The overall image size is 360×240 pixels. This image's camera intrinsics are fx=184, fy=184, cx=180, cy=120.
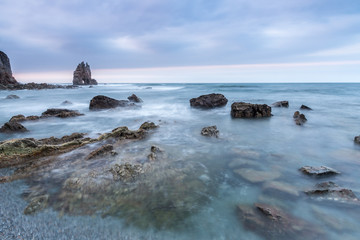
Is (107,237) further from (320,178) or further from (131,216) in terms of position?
(320,178)

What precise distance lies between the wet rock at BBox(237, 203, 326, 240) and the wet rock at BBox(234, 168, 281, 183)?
0.95m

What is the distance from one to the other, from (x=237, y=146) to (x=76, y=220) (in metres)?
5.00

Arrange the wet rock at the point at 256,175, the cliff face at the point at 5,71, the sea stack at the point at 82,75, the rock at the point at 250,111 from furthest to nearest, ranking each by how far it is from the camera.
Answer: the sea stack at the point at 82,75 < the cliff face at the point at 5,71 < the rock at the point at 250,111 < the wet rock at the point at 256,175

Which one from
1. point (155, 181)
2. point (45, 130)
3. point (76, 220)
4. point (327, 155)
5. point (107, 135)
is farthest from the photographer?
point (45, 130)

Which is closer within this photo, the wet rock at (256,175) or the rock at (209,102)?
the wet rock at (256,175)

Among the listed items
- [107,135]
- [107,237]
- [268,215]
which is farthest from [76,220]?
[107,135]

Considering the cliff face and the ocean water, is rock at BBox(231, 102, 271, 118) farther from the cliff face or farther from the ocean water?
the cliff face

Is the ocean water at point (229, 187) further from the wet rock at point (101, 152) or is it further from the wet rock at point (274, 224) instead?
the wet rock at point (101, 152)

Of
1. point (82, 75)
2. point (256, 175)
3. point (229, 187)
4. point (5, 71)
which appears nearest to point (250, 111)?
→ point (256, 175)

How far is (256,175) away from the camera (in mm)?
4273

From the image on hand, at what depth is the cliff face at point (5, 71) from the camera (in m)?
46.9

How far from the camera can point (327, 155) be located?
5.50 meters

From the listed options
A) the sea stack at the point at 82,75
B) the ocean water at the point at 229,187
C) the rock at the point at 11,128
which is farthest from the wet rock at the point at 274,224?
the sea stack at the point at 82,75

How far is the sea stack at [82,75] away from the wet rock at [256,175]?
88099 mm
